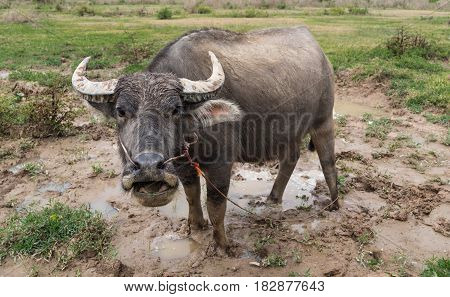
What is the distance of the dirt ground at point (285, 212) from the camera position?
3.61 metres

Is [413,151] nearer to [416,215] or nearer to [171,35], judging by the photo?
[416,215]

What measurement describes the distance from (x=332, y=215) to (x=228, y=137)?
1789 mm

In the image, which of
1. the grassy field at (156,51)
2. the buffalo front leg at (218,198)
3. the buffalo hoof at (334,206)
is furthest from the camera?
the grassy field at (156,51)

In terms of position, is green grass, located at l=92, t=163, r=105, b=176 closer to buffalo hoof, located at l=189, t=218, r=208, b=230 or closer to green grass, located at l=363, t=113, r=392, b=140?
buffalo hoof, located at l=189, t=218, r=208, b=230

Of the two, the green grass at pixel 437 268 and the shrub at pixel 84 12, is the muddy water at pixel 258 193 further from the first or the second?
the shrub at pixel 84 12

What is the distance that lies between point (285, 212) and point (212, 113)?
6.46 ft

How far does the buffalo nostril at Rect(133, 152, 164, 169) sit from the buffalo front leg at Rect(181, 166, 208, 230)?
44.9 inches

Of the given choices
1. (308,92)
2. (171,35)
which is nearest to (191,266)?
(308,92)

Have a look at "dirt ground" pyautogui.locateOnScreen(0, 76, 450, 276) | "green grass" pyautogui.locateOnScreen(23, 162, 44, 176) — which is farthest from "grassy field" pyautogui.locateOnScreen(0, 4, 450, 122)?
"green grass" pyautogui.locateOnScreen(23, 162, 44, 176)

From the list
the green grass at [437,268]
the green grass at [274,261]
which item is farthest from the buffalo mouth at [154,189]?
the green grass at [437,268]

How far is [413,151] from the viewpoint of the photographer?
586 centimetres

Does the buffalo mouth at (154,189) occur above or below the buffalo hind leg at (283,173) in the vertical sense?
above

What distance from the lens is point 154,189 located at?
2.62 meters

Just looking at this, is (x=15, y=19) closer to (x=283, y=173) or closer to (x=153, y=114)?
(x=283, y=173)
